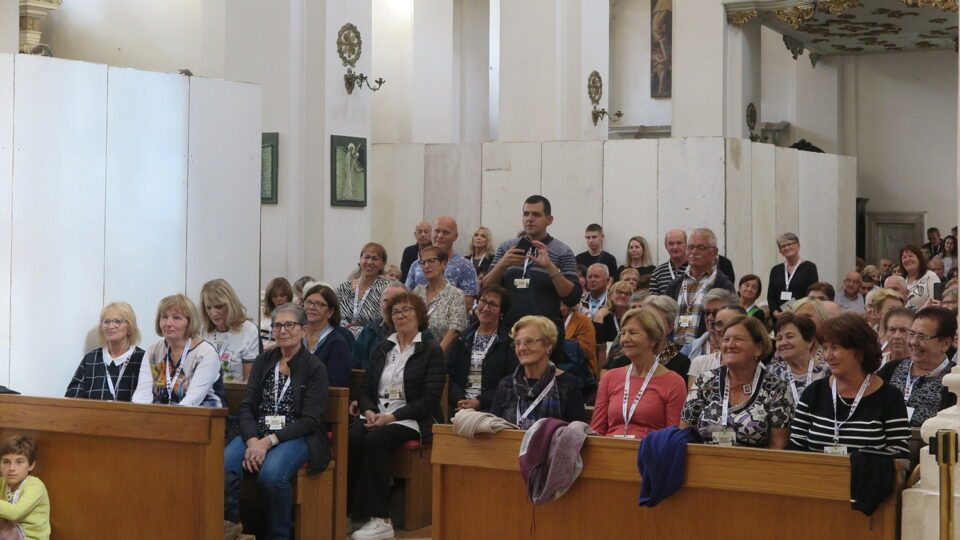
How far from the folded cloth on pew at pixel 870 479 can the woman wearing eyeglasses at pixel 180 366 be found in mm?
3338

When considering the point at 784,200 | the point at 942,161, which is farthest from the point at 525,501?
the point at 942,161

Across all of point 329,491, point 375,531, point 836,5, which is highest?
point 836,5

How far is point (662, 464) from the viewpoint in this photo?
5250 mm

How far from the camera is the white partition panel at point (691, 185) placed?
12875 millimetres

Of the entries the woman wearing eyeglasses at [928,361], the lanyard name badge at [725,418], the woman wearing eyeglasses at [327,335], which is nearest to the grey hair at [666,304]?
the woman wearing eyeglasses at [928,361]

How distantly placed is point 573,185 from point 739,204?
5.39 feet

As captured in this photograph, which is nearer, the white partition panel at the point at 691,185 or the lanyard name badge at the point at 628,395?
the lanyard name badge at the point at 628,395

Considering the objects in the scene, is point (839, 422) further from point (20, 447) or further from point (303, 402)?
point (20, 447)

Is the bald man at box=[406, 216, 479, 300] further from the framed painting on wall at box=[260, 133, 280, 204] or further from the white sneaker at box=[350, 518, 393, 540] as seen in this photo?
the framed painting on wall at box=[260, 133, 280, 204]

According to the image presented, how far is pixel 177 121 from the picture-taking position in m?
8.49

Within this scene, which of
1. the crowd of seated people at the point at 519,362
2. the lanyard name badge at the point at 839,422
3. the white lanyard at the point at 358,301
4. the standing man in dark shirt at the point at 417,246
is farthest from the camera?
the standing man in dark shirt at the point at 417,246

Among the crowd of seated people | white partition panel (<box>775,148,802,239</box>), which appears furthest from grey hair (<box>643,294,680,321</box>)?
white partition panel (<box>775,148,802,239</box>)

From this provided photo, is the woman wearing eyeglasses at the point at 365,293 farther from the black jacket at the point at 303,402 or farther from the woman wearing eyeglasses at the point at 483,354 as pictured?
the black jacket at the point at 303,402

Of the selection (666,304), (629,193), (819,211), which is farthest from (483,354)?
(819,211)
